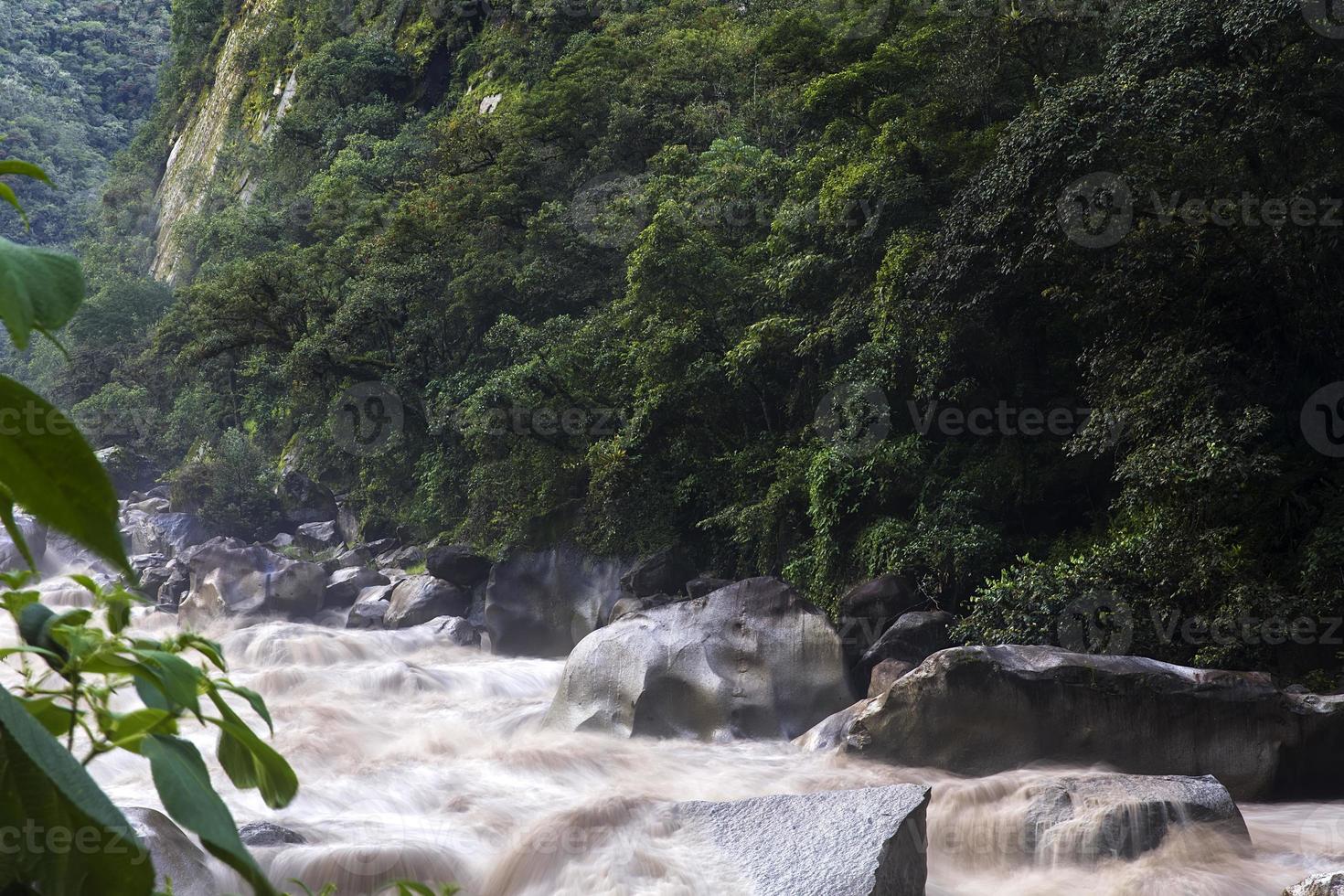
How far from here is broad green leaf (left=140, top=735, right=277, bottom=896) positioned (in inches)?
19.1

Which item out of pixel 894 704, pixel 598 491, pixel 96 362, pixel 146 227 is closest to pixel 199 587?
pixel 598 491

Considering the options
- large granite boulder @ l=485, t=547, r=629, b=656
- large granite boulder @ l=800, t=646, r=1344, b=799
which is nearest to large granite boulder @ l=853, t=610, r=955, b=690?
large granite boulder @ l=800, t=646, r=1344, b=799

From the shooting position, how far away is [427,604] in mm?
15758

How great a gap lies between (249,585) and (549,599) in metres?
5.45

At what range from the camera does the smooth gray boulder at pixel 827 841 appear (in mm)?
4625

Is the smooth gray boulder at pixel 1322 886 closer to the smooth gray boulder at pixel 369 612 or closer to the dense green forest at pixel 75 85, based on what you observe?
the smooth gray boulder at pixel 369 612

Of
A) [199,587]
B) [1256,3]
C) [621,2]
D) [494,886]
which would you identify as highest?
[621,2]

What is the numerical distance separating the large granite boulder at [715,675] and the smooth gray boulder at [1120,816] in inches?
136

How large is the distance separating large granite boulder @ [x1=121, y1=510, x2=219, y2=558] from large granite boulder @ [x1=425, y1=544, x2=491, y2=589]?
31.5 ft

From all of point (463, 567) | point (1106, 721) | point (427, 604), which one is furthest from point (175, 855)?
point (463, 567)

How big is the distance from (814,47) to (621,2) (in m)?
12.3

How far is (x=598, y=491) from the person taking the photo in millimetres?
14383

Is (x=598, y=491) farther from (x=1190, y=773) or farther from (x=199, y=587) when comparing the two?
(x=1190, y=773)

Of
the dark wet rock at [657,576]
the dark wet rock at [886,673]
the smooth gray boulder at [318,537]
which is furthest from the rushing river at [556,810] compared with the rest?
the smooth gray boulder at [318,537]
